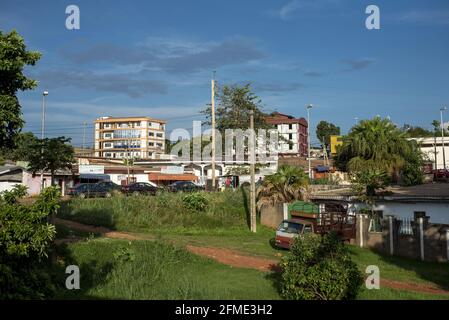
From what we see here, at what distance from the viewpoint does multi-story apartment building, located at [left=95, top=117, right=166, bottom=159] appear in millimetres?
136875

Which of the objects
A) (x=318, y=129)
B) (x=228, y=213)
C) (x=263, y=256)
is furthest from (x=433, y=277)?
(x=318, y=129)

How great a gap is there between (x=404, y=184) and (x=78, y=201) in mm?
27542

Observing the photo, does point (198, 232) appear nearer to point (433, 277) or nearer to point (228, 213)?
point (228, 213)

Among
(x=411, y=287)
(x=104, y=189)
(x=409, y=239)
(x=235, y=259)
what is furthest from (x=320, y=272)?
(x=104, y=189)

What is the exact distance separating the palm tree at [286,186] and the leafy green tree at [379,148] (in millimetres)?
8793

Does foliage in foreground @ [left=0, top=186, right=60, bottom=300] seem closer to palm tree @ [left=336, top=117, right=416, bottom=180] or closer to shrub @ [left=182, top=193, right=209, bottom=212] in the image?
shrub @ [left=182, top=193, right=209, bottom=212]

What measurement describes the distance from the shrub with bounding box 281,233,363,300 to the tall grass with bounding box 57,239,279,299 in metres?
0.98

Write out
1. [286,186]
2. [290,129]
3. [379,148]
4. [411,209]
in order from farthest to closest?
1. [290,129]
2. [379,148]
3. [286,186]
4. [411,209]

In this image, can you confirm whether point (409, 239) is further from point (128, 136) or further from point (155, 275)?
point (128, 136)

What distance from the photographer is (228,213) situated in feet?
107

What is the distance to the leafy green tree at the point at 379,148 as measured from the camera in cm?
3834

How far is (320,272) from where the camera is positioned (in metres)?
11.5

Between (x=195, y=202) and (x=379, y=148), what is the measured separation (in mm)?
16074

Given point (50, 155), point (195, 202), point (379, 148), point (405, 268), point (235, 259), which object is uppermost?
point (379, 148)
